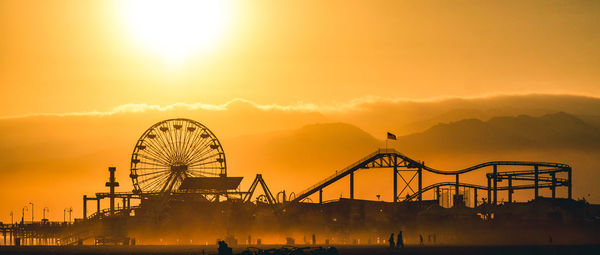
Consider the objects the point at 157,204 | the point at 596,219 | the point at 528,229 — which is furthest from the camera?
the point at 157,204

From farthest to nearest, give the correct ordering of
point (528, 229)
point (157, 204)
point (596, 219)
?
point (157, 204) < point (596, 219) < point (528, 229)

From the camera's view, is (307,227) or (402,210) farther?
(402,210)

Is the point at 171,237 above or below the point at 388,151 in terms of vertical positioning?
below

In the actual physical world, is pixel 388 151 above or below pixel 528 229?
above

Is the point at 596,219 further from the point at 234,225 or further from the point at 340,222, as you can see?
the point at 234,225

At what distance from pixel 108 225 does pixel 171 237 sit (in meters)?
11.2

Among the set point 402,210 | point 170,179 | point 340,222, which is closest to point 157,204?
point 170,179

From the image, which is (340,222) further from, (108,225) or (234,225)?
(108,225)

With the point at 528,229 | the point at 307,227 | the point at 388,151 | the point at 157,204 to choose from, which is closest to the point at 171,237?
the point at 157,204

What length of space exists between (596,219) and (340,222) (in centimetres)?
4222

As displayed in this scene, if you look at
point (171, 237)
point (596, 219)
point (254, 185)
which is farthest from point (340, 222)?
point (596, 219)

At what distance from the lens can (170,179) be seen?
186m

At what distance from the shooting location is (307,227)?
179 m

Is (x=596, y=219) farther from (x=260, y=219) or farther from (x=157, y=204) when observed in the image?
(x=157, y=204)
